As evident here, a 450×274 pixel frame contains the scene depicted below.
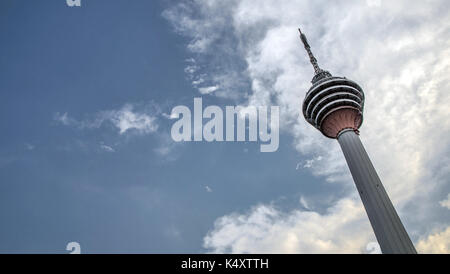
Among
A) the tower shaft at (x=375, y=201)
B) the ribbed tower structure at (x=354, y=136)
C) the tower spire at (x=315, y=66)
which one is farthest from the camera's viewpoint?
the tower spire at (x=315, y=66)

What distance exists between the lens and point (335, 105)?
120ft

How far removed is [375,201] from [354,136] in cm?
827

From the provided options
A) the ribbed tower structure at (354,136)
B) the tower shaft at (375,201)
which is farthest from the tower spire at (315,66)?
the tower shaft at (375,201)

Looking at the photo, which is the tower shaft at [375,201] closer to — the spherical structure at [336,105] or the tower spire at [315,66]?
the spherical structure at [336,105]

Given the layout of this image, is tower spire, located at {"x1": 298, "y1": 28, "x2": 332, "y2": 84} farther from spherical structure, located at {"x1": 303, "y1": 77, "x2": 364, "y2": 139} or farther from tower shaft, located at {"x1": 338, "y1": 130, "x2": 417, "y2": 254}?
tower shaft, located at {"x1": 338, "y1": 130, "x2": 417, "y2": 254}

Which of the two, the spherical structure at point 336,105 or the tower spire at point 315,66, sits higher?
the tower spire at point 315,66

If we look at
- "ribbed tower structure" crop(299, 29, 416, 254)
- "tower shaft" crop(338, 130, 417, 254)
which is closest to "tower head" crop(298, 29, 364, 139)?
"ribbed tower structure" crop(299, 29, 416, 254)

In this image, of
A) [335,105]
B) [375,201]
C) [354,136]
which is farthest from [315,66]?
[375,201]

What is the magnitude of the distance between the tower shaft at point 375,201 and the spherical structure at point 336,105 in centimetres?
266

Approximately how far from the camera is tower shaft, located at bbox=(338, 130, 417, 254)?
2577 cm

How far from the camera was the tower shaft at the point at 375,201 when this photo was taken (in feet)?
84.5
